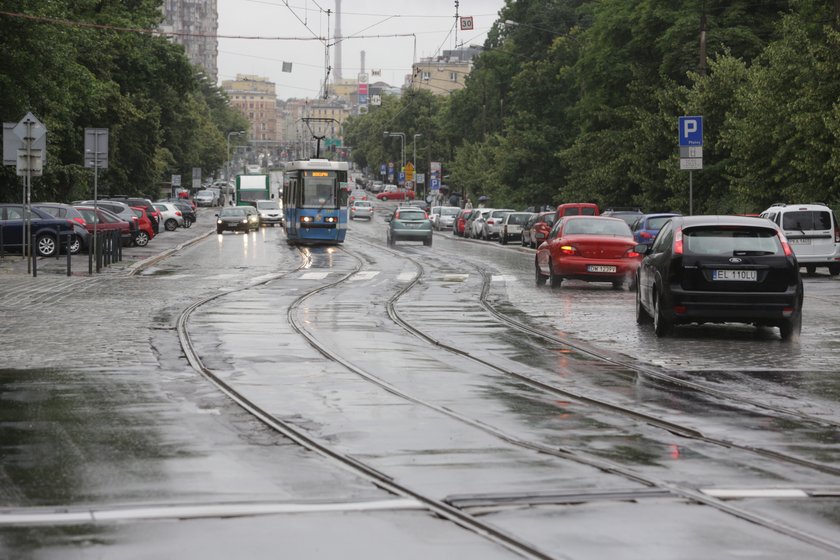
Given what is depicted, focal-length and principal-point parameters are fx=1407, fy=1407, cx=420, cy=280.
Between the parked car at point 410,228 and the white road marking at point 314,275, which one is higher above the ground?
the parked car at point 410,228

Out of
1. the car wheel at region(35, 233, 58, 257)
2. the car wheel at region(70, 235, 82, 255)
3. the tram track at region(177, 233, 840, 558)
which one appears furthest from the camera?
the car wheel at region(70, 235, 82, 255)

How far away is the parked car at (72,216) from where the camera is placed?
40963 millimetres

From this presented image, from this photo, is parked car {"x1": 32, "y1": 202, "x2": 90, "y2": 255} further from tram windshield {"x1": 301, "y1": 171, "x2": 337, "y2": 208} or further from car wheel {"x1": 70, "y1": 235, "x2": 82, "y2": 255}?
tram windshield {"x1": 301, "y1": 171, "x2": 337, "y2": 208}

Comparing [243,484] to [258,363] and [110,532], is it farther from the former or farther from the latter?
[258,363]

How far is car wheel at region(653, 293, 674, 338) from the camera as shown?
57.2ft

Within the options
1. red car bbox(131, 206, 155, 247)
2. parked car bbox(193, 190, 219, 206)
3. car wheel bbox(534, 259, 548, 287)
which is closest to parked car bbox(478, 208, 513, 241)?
red car bbox(131, 206, 155, 247)

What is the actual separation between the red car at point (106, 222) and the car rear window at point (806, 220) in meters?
18.8

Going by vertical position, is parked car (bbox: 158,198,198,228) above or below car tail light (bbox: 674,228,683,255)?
below

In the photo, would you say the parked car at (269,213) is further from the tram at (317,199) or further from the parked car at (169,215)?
the tram at (317,199)

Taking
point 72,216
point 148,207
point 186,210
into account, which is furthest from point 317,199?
point 186,210

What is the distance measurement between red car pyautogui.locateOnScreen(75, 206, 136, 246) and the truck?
48420 mm

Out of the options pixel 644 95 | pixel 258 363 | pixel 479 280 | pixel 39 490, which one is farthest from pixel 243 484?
pixel 644 95

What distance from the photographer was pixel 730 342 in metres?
17.3

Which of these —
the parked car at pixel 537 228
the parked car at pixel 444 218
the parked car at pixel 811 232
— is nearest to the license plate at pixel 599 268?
the parked car at pixel 811 232
